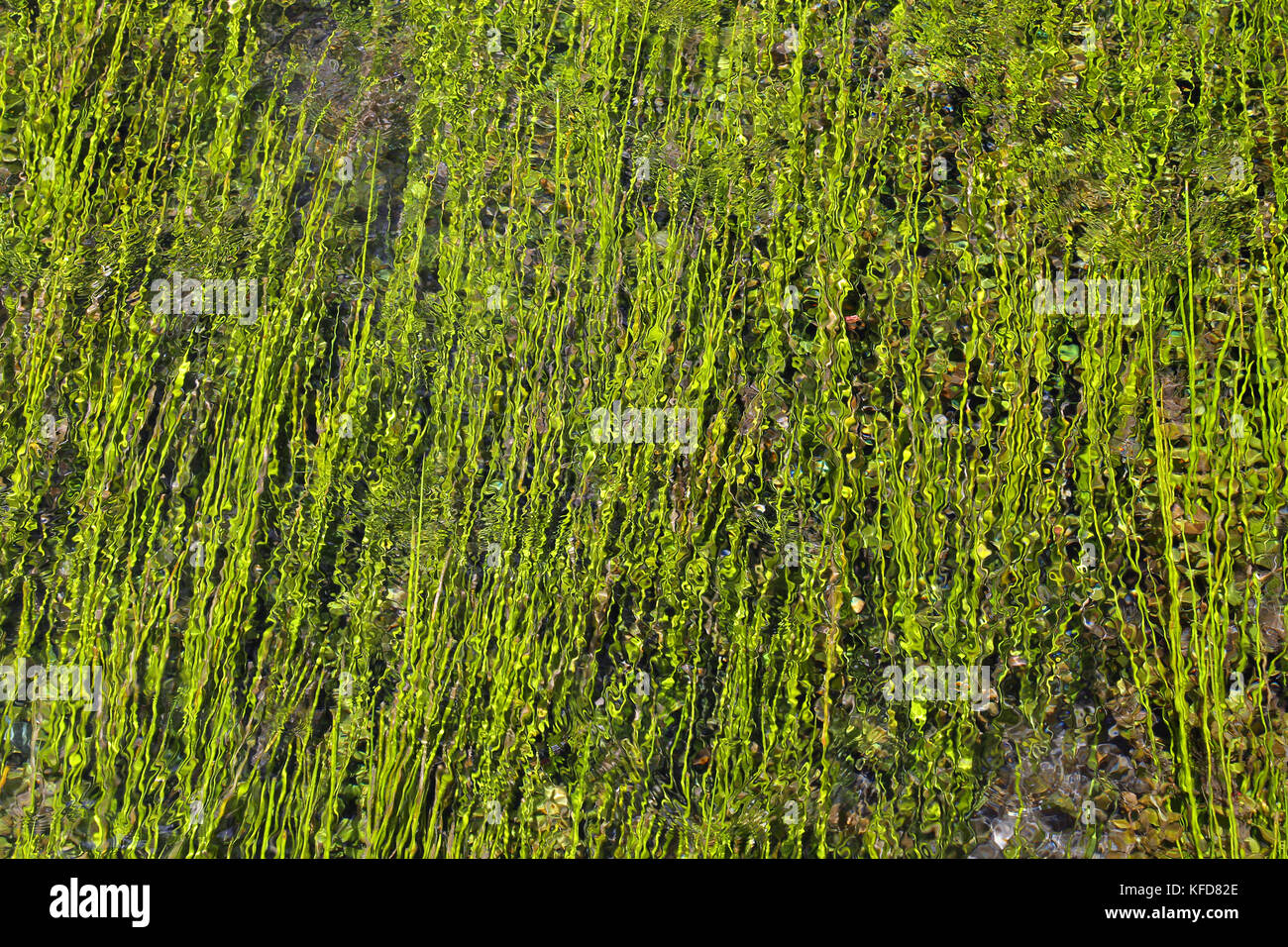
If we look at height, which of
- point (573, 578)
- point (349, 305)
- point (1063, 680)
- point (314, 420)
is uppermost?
point (349, 305)

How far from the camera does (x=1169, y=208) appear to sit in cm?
87

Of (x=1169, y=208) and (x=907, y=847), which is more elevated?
(x=1169, y=208)

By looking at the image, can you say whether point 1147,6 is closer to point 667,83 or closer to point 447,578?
point 667,83

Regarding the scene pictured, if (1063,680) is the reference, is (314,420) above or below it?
above

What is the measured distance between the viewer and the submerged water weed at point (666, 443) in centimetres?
84

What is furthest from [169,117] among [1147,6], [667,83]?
[1147,6]

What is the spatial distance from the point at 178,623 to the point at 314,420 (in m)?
0.26

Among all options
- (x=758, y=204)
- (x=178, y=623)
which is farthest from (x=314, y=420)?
(x=758, y=204)

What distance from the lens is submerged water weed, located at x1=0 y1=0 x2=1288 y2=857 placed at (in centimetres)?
84

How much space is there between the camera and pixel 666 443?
861mm

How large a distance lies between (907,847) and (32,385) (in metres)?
1.08

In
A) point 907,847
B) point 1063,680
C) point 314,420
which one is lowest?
point 907,847

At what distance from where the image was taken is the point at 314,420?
2.87 feet

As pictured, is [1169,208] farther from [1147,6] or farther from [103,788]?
[103,788]
